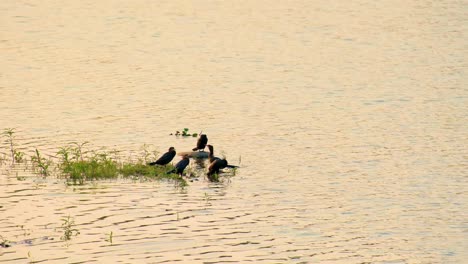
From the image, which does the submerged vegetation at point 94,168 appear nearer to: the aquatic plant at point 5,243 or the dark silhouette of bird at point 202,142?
the dark silhouette of bird at point 202,142

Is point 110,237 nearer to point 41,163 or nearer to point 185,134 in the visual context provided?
point 41,163

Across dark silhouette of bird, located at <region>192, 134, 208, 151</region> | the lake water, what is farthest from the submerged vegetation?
dark silhouette of bird, located at <region>192, 134, 208, 151</region>

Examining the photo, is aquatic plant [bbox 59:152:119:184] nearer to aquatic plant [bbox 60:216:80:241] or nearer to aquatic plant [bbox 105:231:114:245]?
aquatic plant [bbox 60:216:80:241]

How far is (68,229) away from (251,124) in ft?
38.4

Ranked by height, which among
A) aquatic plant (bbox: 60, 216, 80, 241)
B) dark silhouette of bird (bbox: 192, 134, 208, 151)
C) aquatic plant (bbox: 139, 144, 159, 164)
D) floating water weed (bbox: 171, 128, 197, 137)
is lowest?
aquatic plant (bbox: 60, 216, 80, 241)

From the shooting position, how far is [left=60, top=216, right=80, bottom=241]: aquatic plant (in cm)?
1891

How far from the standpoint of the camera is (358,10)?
183 ft

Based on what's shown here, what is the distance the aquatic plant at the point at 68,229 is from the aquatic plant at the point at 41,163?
11.6ft

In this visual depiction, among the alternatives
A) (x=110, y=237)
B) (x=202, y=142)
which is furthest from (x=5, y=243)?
(x=202, y=142)

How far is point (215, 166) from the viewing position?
77.4 ft

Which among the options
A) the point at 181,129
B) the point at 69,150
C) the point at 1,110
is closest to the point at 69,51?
the point at 1,110

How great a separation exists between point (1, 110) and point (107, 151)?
6.49 meters

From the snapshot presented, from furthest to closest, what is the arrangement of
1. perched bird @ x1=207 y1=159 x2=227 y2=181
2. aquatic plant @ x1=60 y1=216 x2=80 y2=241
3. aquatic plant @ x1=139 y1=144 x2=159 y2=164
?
aquatic plant @ x1=139 y1=144 x2=159 y2=164
perched bird @ x1=207 y1=159 x2=227 y2=181
aquatic plant @ x1=60 y1=216 x2=80 y2=241

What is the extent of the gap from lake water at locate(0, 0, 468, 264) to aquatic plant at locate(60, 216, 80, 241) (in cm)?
→ 15
